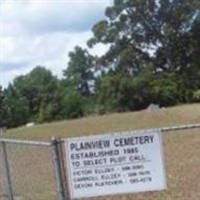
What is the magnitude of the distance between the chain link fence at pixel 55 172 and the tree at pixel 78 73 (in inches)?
3200

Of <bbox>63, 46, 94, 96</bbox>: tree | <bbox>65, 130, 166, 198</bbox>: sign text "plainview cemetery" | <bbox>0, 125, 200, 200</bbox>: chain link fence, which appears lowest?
<bbox>0, 125, 200, 200</bbox>: chain link fence

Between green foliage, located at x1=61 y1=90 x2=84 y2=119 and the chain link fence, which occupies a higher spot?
green foliage, located at x1=61 y1=90 x2=84 y2=119

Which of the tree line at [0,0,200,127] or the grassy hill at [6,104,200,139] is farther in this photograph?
the tree line at [0,0,200,127]

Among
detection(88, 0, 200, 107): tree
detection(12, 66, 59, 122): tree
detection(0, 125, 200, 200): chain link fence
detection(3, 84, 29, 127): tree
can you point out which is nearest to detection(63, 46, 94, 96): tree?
detection(12, 66, 59, 122): tree

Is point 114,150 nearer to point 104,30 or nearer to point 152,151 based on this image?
point 152,151

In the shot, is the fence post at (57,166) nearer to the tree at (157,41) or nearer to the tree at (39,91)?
the tree at (157,41)

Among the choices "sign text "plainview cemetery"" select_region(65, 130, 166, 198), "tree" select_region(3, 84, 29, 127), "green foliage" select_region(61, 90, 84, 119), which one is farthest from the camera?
"tree" select_region(3, 84, 29, 127)

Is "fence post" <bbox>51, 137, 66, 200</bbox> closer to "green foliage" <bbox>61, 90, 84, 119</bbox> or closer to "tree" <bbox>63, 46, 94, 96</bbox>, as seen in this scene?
"green foliage" <bbox>61, 90, 84, 119</bbox>

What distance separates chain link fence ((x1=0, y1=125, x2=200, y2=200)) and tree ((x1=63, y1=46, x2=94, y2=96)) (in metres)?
81.3

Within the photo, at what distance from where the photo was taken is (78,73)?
105438mm

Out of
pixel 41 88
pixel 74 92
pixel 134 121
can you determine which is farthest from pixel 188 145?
pixel 41 88

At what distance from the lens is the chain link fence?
8.04 metres

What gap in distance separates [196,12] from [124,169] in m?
63.2

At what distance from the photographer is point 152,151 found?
7391mm
